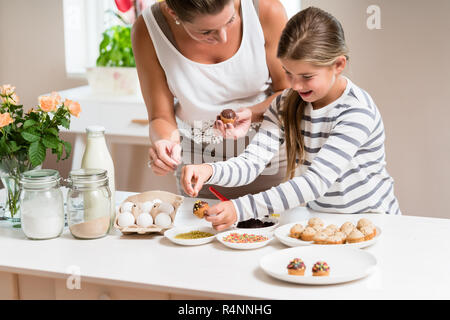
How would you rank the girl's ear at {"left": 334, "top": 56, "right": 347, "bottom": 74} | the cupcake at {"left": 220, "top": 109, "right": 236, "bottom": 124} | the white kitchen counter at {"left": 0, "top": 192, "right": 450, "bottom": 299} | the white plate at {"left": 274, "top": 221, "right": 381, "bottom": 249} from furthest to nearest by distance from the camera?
the cupcake at {"left": 220, "top": 109, "right": 236, "bottom": 124}
the girl's ear at {"left": 334, "top": 56, "right": 347, "bottom": 74}
the white plate at {"left": 274, "top": 221, "right": 381, "bottom": 249}
the white kitchen counter at {"left": 0, "top": 192, "right": 450, "bottom": 299}

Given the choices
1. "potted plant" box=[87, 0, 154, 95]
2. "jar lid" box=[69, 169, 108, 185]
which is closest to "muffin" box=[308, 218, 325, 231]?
"jar lid" box=[69, 169, 108, 185]

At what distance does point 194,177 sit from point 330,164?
1.10 ft

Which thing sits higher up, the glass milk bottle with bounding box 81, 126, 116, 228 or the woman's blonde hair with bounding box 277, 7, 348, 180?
the woman's blonde hair with bounding box 277, 7, 348, 180

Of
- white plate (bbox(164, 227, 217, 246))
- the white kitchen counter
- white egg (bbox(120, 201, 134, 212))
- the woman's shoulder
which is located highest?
the woman's shoulder

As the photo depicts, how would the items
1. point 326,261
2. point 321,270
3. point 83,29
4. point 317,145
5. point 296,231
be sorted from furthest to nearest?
point 83,29
point 317,145
point 296,231
point 326,261
point 321,270

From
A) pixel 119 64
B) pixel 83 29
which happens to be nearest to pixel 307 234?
pixel 119 64

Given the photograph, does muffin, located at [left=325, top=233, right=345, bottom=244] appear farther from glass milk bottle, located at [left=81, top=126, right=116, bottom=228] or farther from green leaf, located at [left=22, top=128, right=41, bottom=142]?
green leaf, located at [left=22, top=128, right=41, bottom=142]

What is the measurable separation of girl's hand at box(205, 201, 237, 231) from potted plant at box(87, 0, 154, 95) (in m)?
1.82

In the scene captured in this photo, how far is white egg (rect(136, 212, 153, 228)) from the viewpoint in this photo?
4.39 ft

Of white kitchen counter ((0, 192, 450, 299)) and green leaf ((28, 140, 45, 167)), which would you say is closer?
white kitchen counter ((0, 192, 450, 299))

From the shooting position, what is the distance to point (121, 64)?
3080 millimetres

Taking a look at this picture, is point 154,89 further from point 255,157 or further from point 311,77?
point 311,77

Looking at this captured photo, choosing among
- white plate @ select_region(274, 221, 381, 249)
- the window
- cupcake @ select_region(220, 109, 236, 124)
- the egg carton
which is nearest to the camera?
white plate @ select_region(274, 221, 381, 249)

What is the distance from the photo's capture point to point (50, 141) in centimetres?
139
